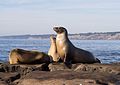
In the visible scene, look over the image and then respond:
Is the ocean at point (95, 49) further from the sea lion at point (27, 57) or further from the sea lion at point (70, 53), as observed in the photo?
the sea lion at point (27, 57)

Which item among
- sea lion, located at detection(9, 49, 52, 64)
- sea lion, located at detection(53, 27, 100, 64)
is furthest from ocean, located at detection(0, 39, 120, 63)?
sea lion, located at detection(9, 49, 52, 64)

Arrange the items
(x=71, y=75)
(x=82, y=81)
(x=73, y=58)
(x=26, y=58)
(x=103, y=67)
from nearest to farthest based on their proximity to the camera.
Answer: (x=82, y=81)
(x=71, y=75)
(x=103, y=67)
(x=26, y=58)
(x=73, y=58)

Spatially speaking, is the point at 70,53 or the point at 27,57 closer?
the point at 27,57

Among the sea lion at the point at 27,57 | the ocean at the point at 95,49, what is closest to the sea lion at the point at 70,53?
the sea lion at the point at 27,57

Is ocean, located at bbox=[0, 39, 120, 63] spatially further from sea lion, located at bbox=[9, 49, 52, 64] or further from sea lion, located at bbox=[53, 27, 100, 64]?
sea lion, located at bbox=[9, 49, 52, 64]

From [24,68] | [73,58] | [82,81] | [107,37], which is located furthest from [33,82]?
[107,37]

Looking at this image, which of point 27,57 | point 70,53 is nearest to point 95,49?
point 70,53

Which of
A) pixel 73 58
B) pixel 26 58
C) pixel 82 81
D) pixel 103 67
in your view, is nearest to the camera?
pixel 82 81

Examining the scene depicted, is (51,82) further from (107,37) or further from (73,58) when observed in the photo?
(107,37)

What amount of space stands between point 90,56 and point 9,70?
156 inches

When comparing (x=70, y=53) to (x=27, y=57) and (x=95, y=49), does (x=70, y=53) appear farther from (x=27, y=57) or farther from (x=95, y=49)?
(x=95, y=49)

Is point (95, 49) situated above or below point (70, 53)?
below

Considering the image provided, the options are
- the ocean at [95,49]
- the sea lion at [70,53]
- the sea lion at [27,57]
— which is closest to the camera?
the sea lion at [27,57]

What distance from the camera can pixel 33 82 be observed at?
9.04 metres
